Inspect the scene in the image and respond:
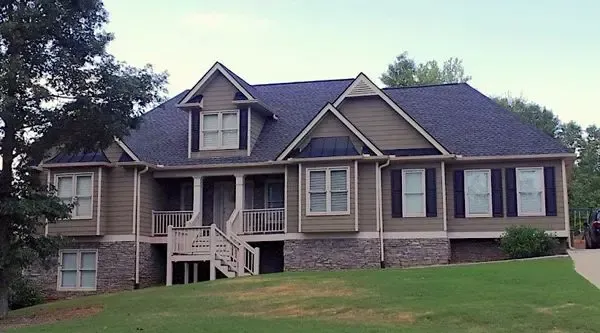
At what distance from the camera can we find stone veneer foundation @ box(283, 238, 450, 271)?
24.6 m

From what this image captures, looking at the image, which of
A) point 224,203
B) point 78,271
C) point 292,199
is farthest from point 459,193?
point 78,271

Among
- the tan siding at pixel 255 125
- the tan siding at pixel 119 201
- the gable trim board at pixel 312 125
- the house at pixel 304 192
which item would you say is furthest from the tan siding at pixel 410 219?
the tan siding at pixel 119 201

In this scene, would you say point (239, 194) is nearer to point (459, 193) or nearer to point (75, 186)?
point (75, 186)

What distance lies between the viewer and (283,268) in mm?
26250

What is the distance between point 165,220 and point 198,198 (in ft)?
4.96

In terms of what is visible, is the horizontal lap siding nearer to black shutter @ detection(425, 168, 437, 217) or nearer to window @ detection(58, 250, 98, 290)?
black shutter @ detection(425, 168, 437, 217)

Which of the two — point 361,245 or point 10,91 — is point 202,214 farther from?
point 10,91

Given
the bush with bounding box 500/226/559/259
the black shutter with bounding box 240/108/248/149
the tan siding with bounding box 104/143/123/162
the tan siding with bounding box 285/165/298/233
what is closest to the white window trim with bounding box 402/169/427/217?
the bush with bounding box 500/226/559/259

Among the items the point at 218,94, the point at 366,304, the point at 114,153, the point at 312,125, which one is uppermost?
the point at 218,94

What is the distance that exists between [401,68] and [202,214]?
28.9 m

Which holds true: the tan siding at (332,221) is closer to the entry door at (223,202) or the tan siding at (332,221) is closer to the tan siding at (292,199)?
the tan siding at (292,199)

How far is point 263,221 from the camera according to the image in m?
26.1

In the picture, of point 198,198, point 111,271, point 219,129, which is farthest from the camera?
point 219,129

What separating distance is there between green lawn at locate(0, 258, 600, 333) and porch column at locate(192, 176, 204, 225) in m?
5.67
